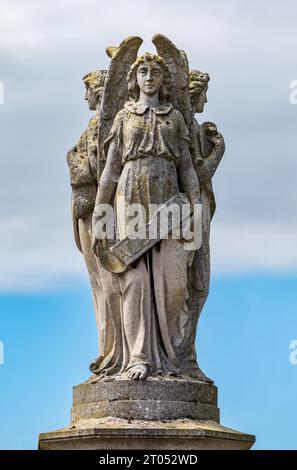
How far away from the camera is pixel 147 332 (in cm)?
2361

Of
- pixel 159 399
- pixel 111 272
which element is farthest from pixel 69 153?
pixel 159 399

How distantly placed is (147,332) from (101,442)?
1.67m

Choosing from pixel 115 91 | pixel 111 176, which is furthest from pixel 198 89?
pixel 111 176

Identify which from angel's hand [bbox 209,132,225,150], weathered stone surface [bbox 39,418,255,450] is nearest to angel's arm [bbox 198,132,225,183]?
angel's hand [bbox 209,132,225,150]

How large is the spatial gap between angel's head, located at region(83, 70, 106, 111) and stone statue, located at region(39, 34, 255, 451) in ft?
0.96

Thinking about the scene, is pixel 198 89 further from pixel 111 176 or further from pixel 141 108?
pixel 111 176

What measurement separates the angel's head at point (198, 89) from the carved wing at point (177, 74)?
1.92ft

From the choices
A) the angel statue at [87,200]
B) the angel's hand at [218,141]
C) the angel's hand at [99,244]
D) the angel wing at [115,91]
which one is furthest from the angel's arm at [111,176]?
the angel's hand at [218,141]

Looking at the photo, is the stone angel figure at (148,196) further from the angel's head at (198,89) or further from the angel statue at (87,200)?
the angel's head at (198,89)

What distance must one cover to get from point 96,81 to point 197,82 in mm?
1426

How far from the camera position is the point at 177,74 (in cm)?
2448

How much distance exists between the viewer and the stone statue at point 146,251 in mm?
23281
